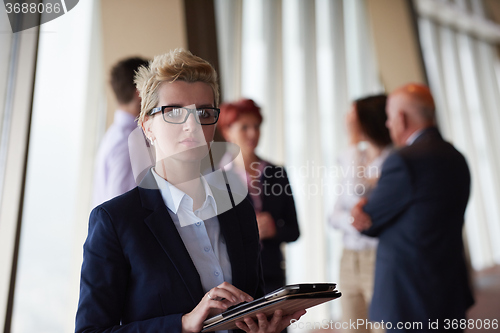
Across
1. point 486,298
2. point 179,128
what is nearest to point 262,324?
point 179,128

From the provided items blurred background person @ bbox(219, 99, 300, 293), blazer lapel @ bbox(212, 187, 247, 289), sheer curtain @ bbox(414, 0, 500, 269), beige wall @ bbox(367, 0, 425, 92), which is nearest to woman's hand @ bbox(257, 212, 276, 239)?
blurred background person @ bbox(219, 99, 300, 293)

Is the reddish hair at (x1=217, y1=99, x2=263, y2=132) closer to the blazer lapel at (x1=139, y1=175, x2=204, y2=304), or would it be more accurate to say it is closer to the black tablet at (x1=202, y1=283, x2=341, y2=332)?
the blazer lapel at (x1=139, y1=175, x2=204, y2=304)

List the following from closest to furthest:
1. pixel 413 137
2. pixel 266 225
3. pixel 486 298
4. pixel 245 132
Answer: pixel 266 225, pixel 245 132, pixel 413 137, pixel 486 298

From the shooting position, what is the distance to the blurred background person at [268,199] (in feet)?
4.29

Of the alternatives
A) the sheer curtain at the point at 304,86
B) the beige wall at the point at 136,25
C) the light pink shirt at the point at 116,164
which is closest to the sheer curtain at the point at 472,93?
the sheer curtain at the point at 304,86

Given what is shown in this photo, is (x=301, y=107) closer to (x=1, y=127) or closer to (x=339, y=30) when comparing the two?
(x=339, y=30)

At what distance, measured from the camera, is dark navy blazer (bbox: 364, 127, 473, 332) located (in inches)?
63.6

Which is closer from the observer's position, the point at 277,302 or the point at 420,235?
the point at 277,302

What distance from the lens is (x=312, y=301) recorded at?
76 cm

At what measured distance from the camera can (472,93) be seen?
7.82 ft

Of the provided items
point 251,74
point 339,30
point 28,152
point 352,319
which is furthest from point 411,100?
point 28,152

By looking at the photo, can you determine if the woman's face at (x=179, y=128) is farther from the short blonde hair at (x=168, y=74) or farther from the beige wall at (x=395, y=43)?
the beige wall at (x=395, y=43)

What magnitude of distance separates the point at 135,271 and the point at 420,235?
1.22 m

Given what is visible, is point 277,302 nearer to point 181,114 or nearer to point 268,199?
point 181,114
